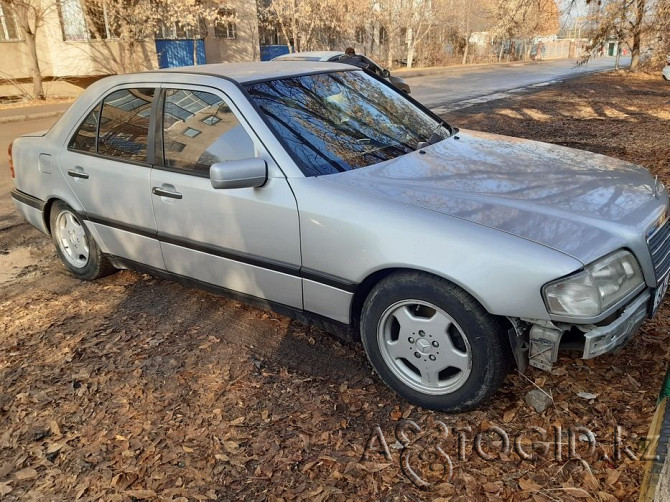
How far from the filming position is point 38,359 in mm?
3604

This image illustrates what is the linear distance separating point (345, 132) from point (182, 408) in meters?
1.90

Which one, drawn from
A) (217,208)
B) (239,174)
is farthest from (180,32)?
(239,174)

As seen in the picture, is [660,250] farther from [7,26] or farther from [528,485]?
[7,26]

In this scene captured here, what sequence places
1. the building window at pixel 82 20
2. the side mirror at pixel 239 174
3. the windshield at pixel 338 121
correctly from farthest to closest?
1. the building window at pixel 82 20
2. the windshield at pixel 338 121
3. the side mirror at pixel 239 174

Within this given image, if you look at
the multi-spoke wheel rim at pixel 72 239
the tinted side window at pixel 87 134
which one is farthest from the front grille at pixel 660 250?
the multi-spoke wheel rim at pixel 72 239

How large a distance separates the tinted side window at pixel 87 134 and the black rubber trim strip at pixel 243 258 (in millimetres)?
546

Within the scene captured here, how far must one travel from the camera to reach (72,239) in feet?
15.4

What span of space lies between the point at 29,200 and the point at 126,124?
149cm

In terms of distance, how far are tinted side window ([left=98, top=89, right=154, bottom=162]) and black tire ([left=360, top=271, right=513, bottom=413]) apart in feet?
6.67

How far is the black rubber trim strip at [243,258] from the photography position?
305cm

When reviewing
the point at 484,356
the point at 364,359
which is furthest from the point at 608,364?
the point at 364,359

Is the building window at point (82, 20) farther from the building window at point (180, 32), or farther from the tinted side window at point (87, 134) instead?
the tinted side window at point (87, 134)

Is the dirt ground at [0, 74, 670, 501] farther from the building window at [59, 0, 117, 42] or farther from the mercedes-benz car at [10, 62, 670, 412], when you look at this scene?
the building window at [59, 0, 117, 42]

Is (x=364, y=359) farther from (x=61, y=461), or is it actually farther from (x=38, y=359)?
(x=38, y=359)
